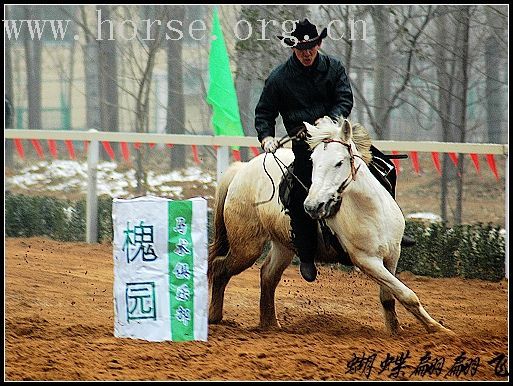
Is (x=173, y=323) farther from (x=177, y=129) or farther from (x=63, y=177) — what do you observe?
(x=63, y=177)

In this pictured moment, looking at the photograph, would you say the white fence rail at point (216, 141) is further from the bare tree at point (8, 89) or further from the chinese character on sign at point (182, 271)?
the bare tree at point (8, 89)

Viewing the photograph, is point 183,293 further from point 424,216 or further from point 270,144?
point 424,216

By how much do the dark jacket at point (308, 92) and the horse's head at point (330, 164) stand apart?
496mm

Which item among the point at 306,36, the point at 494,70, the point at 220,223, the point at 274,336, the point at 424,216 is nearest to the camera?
the point at 306,36

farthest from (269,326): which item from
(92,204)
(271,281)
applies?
(92,204)

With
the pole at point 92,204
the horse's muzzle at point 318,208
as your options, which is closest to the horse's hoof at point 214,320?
the horse's muzzle at point 318,208

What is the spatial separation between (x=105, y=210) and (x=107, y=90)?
7.99m

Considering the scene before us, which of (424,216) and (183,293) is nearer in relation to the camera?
(183,293)

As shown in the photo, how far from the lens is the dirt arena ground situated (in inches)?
251

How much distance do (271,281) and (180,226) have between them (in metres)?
1.53

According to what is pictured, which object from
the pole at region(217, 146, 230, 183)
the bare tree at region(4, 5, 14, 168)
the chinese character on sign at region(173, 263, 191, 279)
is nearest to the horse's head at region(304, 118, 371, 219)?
the chinese character on sign at region(173, 263, 191, 279)

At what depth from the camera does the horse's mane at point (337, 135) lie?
23.6ft

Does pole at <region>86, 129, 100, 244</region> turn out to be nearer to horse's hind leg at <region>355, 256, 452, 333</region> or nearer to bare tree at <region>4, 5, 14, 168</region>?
horse's hind leg at <region>355, 256, 452, 333</region>

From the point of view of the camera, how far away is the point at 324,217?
735 centimetres
